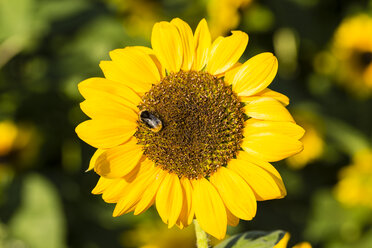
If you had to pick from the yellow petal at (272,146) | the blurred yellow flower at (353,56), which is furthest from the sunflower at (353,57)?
the yellow petal at (272,146)

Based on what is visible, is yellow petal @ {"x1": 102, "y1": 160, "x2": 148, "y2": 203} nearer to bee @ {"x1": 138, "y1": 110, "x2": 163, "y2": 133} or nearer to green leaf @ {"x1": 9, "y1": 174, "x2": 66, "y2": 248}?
bee @ {"x1": 138, "y1": 110, "x2": 163, "y2": 133}

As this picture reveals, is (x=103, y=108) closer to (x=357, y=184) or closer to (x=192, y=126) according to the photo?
(x=192, y=126)

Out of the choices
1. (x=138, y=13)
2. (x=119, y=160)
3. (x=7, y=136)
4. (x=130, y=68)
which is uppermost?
(x=130, y=68)

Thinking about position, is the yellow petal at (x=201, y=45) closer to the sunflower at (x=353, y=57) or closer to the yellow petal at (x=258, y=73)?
the yellow petal at (x=258, y=73)

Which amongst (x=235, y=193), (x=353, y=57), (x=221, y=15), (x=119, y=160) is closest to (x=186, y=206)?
(x=235, y=193)

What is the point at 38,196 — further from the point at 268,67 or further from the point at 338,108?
the point at 338,108

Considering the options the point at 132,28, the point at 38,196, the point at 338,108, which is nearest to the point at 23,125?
the point at 38,196
